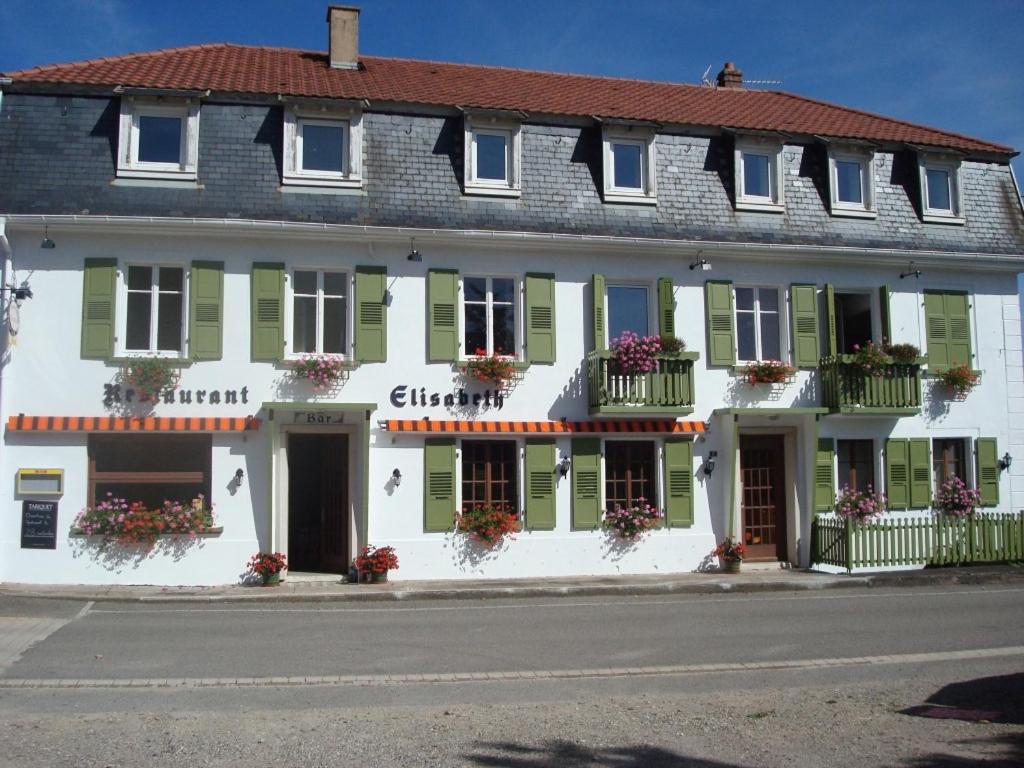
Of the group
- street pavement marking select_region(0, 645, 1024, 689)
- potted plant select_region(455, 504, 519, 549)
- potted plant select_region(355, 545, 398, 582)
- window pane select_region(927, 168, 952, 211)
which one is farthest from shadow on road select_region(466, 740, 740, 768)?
window pane select_region(927, 168, 952, 211)

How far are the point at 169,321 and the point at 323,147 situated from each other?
3.90m

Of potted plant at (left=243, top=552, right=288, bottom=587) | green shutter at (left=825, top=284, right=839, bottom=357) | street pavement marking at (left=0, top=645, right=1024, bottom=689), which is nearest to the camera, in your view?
street pavement marking at (left=0, top=645, right=1024, bottom=689)

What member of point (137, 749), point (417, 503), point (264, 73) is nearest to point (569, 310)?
point (417, 503)

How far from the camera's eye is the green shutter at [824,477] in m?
18.5

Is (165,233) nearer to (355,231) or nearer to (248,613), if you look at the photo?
(355,231)

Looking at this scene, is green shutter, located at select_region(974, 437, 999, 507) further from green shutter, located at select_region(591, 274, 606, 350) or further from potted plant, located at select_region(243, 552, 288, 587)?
potted plant, located at select_region(243, 552, 288, 587)

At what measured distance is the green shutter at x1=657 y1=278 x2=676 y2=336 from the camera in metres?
18.1

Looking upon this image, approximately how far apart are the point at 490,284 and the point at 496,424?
2.49 metres

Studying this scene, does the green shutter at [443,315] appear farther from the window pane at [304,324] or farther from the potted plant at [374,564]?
the potted plant at [374,564]

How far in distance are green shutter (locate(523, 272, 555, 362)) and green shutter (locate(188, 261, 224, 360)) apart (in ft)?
16.7

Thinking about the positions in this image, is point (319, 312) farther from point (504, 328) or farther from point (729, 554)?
point (729, 554)

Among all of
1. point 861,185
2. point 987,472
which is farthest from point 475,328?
point 987,472

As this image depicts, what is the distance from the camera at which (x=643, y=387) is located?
17375 mm

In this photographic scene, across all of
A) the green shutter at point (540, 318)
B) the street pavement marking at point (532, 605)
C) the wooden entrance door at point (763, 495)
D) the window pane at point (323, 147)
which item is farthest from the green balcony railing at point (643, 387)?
the window pane at point (323, 147)
